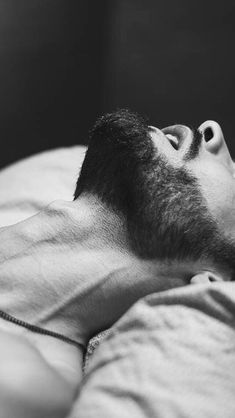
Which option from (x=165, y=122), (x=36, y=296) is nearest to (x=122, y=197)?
(x=36, y=296)

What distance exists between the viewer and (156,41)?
6.07 ft

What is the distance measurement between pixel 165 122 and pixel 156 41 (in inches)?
9.6

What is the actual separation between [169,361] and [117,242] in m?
0.26

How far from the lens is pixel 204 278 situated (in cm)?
95

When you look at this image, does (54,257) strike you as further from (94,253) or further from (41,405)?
(41,405)

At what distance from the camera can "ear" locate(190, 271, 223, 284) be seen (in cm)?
94

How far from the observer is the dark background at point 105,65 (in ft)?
5.78

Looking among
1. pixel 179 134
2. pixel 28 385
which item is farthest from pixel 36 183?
pixel 28 385

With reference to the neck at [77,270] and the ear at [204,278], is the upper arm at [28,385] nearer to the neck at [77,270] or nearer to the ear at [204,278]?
the neck at [77,270]

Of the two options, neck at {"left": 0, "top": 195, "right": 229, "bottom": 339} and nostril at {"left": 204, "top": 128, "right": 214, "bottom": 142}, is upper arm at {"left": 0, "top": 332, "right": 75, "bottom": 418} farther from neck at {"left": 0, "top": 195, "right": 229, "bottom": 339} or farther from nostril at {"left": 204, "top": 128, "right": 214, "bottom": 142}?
nostril at {"left": 204, "top": 128, "right": 214, "bottom": 142}

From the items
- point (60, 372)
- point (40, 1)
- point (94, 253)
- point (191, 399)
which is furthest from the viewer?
point (40, 1)

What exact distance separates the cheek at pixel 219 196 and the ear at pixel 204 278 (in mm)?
75

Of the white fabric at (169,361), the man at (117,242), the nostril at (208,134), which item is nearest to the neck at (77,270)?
the man at (117,242)

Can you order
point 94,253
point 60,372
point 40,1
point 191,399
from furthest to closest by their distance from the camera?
point 40,1 → point 94,253 → point 60,372 → point 191,399
